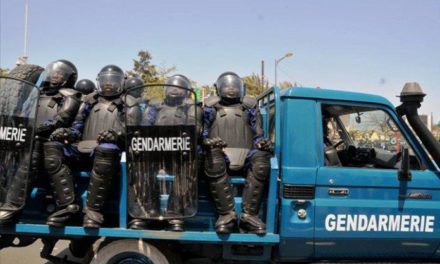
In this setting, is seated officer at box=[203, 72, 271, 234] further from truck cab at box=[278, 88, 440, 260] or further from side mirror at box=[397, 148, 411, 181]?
side mirror at box=[397, 148, 411, 181]

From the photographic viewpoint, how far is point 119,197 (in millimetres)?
3717

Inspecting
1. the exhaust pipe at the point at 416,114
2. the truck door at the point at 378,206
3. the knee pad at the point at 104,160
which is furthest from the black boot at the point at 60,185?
the exhaust pipe at the point at 416,114

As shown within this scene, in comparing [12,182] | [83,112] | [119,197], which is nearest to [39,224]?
[12,182]

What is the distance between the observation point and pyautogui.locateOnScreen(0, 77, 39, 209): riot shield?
3.52m

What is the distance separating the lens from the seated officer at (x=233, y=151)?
353cm

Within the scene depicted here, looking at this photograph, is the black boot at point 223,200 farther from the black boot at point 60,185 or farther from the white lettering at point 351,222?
the black boot at point 60,185

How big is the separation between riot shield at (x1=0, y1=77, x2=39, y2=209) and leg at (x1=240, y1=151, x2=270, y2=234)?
→ 6.18ft

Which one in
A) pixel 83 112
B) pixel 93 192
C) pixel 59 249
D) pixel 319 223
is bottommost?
pixel 59 249

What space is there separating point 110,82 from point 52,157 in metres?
1.00

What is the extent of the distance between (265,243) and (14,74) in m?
3.17

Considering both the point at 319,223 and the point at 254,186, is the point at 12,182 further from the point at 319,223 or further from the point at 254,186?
the point at 319,223

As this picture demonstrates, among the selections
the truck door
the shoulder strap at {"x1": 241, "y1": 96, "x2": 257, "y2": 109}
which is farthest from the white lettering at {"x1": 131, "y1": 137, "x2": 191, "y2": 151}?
the truck door

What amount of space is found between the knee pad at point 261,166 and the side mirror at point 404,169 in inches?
46.8

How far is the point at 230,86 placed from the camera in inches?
171
